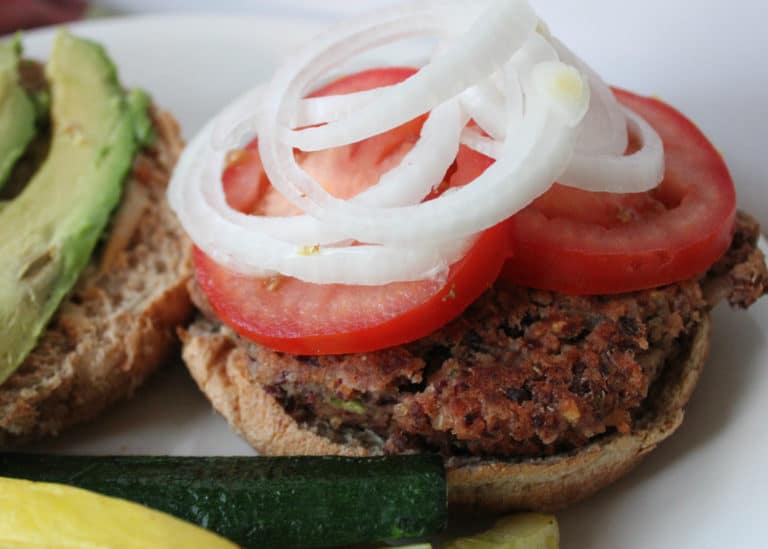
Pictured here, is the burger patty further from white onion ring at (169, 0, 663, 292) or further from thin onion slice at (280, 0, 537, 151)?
thin onion slice at (280, 0, 537, 151)

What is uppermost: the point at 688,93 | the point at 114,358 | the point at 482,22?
the point at 482,22

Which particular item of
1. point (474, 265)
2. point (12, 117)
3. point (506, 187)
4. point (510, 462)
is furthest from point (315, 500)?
point (12, 117)

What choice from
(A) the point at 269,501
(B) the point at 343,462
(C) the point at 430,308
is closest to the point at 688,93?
(C) the point at 430,308

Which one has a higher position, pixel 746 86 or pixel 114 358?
pixel 746 86

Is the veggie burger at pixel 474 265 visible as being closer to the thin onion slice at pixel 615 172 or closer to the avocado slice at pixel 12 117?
the thin onion slice at pixel 615 172

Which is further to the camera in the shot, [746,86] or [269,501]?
[746,86]

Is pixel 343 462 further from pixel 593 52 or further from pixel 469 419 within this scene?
pixel 593 52

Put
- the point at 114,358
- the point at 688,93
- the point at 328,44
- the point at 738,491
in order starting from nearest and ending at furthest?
the point at 738,491, the point at 328,44, the point at 114,358, the point at 688,93
